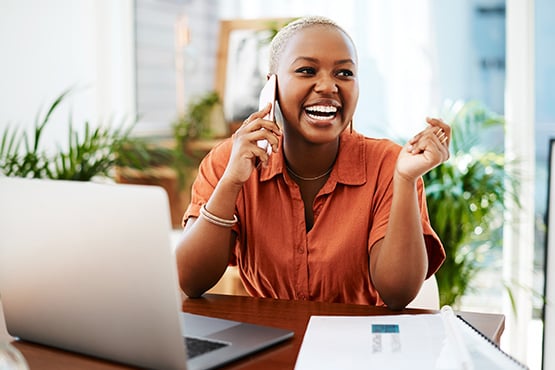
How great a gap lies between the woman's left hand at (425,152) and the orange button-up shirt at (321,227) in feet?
0.60

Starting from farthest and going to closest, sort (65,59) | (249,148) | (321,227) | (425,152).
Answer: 1. (65,59)
2. (321,227)
3. (249,148)
4. (425,152)

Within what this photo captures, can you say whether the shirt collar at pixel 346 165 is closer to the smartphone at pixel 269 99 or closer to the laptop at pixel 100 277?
the smartphone at pixel 269 99

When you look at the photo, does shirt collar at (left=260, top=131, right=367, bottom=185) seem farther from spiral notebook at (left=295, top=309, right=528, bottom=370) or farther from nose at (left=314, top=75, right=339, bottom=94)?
spiral notebook at (left=295, top=309, right=528, bottom=370)

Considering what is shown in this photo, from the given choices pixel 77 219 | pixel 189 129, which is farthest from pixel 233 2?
pixel 77 219

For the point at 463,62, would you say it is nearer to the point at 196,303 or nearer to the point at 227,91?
the point at 227,91

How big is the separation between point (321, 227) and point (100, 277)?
0.72m

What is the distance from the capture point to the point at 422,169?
1.46 m

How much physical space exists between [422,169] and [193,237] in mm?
515

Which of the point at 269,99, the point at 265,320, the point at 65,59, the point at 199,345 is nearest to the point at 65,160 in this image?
the point at 65,59

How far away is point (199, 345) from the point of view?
3.85ft

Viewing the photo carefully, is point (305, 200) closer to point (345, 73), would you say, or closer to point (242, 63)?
point (345, 73)

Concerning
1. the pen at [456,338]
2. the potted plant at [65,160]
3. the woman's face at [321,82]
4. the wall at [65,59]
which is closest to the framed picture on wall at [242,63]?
the wall at [65,59]

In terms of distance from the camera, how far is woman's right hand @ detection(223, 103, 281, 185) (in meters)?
1.58

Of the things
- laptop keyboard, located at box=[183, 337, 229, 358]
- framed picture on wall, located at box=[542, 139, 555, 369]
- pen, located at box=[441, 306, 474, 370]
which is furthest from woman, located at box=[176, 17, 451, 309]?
framed picture on wall, located at box=[542, 139, 555, 369]
